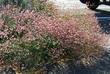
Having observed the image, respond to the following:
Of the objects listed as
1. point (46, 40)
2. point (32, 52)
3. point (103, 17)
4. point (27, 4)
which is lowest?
point (103, 17)

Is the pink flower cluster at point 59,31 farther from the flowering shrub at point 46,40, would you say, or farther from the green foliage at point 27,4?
the green foliage at point 27,4

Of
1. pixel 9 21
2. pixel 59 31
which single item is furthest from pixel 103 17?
pixel 59 31

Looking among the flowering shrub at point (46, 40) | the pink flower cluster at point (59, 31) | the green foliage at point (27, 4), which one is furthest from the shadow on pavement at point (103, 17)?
the flowering shrub at point (46, 40)

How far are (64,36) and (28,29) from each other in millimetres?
598

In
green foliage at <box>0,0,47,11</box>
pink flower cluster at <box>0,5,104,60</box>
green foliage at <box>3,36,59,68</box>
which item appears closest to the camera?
green foliage at <box>3,36,59,68</box>

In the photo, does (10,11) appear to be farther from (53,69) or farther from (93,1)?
(93,1)

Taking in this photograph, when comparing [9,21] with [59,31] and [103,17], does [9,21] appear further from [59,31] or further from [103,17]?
[103,17]

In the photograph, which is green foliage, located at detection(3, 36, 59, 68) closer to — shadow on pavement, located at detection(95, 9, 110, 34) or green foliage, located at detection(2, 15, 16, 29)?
green foliage, located at detection(2, 15, 16, 29)

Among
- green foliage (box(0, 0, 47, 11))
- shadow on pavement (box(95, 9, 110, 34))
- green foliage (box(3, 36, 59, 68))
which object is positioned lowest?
shadow on pavement (box(95, 9, 110, 34))

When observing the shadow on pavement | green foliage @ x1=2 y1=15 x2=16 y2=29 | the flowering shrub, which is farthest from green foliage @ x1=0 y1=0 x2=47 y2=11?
the shadow on pavement

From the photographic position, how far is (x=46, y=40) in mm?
5586

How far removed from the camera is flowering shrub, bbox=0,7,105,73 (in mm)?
5469

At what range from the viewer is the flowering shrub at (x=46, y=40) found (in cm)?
547

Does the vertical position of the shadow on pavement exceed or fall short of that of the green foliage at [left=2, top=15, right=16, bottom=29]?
it falls short
